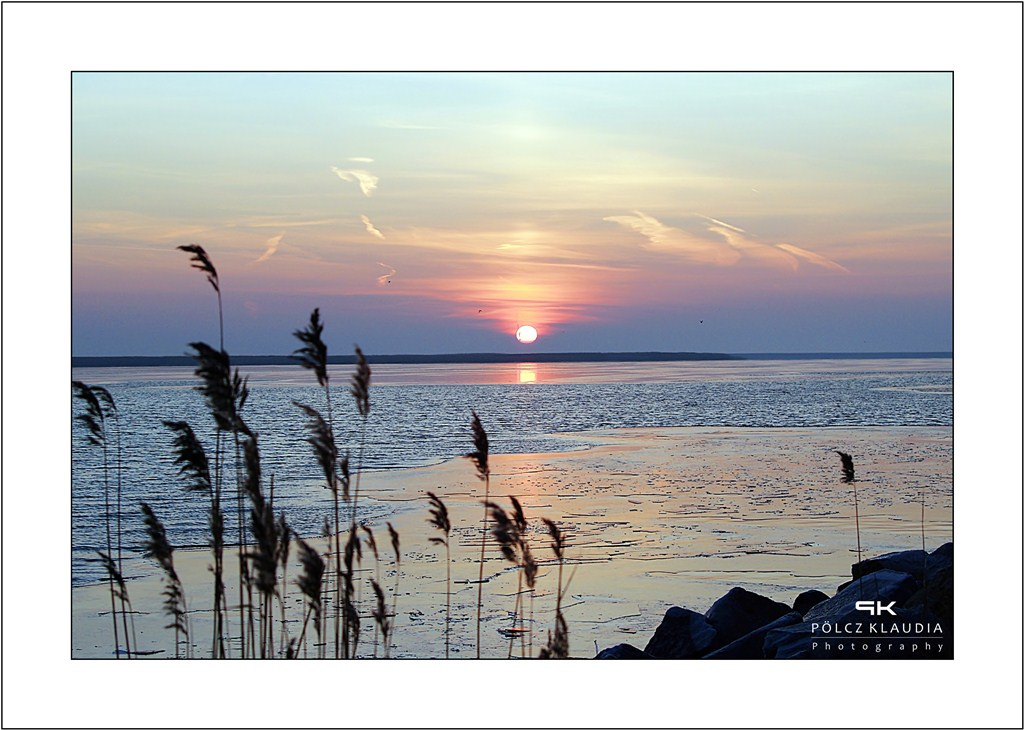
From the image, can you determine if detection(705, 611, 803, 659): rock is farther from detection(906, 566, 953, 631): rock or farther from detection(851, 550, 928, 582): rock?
detection(851, 550, 928, 582): rock

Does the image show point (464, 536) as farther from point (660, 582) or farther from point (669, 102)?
point (669, 102)

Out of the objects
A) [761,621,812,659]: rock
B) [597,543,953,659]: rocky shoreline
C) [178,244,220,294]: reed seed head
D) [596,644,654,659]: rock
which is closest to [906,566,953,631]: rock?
[597,543,953,659]: rocky shoreline

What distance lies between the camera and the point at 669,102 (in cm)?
932

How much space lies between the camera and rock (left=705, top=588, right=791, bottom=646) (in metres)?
8.09

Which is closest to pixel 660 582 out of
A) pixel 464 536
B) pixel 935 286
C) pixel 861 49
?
pixel 464 536

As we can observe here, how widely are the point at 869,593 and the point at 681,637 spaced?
1.55 m

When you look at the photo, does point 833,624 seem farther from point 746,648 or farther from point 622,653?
point 622,653

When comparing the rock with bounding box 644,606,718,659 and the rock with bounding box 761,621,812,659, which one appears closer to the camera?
the rock with bounding box 761,621,812,659

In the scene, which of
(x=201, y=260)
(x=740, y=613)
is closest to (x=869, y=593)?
(x=740, y=613)

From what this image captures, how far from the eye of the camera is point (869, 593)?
7.75m

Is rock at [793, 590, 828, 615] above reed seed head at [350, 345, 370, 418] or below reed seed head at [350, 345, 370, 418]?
below

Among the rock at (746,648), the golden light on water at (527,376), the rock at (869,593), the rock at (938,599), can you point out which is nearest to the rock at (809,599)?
the rock at (869,593)

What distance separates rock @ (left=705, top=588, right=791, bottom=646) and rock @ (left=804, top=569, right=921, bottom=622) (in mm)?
408
